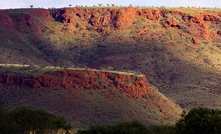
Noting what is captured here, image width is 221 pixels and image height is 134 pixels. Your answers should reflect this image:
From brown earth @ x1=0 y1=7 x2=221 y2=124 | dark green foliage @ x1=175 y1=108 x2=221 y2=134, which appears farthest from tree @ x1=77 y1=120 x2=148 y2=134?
brown earth @ x1=0 y1=7 x2=221 y2=124

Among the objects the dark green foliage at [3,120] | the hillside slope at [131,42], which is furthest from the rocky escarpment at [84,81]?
the dark green foliage at [3,120]

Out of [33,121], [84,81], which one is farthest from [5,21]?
[33,121]

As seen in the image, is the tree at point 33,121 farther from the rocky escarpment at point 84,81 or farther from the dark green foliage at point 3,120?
the rocky escarpment at point 84,81

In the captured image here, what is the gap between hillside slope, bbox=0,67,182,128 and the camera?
105m

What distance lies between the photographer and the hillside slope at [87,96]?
105 meters

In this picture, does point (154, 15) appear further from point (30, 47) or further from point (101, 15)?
point (30, 47)

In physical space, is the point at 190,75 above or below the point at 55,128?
below

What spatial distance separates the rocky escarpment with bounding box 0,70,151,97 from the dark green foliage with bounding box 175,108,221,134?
5038 cm

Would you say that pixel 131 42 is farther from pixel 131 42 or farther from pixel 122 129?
pixel 122 129

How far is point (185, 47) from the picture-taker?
15788 centimetres

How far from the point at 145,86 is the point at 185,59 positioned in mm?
33307

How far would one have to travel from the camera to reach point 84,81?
112m

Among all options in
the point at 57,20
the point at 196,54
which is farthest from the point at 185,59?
the point at 57,20

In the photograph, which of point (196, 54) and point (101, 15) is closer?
point (196, 54)
